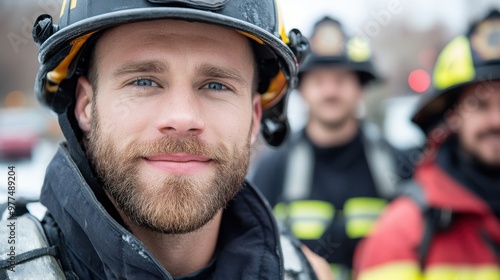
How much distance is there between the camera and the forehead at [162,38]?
6.51 feet

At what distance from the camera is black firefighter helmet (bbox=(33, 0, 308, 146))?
1888 millimetres

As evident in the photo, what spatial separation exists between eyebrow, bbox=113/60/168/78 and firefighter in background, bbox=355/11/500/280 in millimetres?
1843

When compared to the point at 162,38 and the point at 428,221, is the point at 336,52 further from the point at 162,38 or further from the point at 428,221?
the point at 162,38

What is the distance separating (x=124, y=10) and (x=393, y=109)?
8626mm

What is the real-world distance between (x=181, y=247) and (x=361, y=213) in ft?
8.34

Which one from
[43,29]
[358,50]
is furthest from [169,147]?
[358,50]

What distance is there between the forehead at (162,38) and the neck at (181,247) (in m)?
0.58

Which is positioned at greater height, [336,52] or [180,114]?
[336,52]

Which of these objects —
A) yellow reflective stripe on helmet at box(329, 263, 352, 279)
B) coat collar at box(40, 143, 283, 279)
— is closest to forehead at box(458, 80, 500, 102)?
yellow reflective stripe on helmet at box(329, 263, 352, 279)

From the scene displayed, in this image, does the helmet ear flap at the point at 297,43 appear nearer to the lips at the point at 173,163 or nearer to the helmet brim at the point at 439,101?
the lips at the point at 173,163

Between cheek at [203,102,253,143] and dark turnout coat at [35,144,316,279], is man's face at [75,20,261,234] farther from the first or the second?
dark turnout coat at [35,144,316,279]

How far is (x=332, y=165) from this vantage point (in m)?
4.83

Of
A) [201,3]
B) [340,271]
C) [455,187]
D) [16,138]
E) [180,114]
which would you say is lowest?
[16,138]

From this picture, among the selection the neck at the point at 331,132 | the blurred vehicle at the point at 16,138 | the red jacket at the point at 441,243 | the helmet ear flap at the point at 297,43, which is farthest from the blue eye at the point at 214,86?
the blurred vehicle at the point at 16,138
